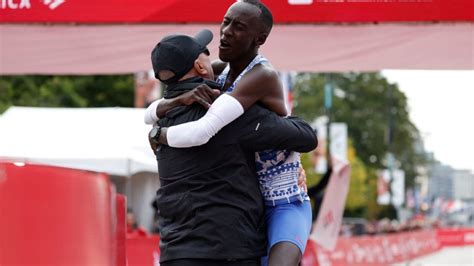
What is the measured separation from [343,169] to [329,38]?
3214 millimetres

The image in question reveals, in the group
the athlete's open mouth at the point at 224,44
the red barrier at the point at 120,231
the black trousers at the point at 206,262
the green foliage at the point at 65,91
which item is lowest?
the black trousers at the point at 206,262

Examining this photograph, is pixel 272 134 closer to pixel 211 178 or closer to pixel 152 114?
pixel 211 178

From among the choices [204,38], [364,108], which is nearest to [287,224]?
[204,38]

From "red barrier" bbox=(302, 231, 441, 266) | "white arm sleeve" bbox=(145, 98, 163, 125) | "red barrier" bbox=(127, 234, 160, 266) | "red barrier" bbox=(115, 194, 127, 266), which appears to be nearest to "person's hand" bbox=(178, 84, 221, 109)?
"white arm sleeve" bbox=(145, 98, 163, 125)

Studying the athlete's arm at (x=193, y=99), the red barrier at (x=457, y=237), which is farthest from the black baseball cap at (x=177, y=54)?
the red barrier at (x=457, y=237)

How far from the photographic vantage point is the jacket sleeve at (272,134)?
14.5ft

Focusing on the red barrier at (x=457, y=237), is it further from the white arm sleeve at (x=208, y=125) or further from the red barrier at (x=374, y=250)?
the white arm sleeve at (x=208, y=125)

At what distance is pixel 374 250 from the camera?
28438 mm

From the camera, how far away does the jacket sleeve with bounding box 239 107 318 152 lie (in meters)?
4.43

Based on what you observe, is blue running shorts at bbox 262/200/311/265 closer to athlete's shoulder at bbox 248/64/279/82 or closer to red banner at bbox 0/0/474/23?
athlete's shoulder at bbox 248/64/279/82

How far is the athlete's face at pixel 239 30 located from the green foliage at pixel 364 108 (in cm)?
8163

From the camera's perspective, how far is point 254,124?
4.46 meters

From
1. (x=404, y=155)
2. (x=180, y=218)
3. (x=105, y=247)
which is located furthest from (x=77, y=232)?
(x=404, y=155)

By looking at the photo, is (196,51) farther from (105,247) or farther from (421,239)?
(421,239)
